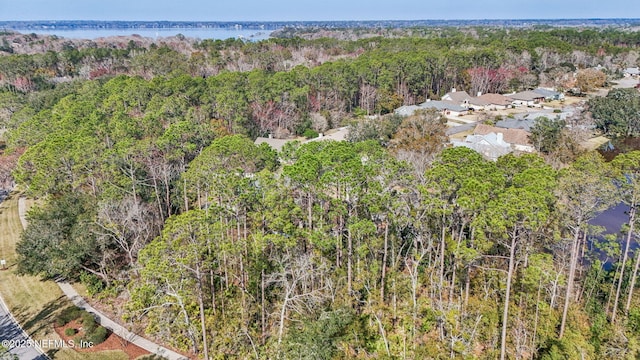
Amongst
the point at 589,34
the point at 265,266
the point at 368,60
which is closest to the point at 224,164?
the point at 265,266

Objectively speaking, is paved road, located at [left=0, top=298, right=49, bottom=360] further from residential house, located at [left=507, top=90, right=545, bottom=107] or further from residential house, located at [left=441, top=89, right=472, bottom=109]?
residential house, located at [left=507, top=90, right=545, bottom=107]

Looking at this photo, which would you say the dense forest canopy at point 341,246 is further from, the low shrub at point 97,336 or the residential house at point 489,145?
the residential house at point 489,145

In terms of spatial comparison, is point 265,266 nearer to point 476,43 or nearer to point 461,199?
point 461,199

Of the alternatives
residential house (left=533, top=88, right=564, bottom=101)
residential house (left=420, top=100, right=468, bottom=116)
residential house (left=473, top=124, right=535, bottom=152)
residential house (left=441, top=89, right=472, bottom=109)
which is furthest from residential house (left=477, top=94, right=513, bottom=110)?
residential house (left=473, top=124, right=535, bottom=152)

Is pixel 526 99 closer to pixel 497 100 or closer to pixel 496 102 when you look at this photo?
pixel 497 100

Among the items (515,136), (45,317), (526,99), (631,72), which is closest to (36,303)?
(45,317)

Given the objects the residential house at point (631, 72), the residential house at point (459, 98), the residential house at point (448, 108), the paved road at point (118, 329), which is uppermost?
the residential house at point (631, 72)

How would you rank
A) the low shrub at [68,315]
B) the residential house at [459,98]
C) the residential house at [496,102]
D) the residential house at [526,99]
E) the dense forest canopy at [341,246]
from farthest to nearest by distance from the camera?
the residential house at [526,99] < the residential house at [496,102] < the residential house at [459,98] < the low shrub at [68,315] < the dense forest canopy at [341,246]

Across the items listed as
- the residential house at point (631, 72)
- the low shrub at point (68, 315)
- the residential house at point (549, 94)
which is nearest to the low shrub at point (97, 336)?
the low shrub at point (68, 315)
